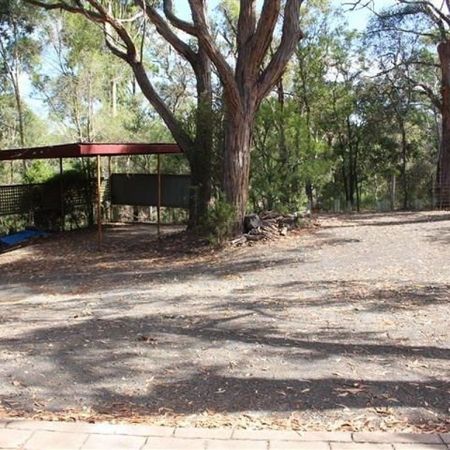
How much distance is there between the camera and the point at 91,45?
27.8m

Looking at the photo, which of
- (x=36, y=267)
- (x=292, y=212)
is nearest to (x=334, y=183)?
(x=292, y=212)

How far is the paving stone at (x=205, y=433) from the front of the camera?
3.11 meters

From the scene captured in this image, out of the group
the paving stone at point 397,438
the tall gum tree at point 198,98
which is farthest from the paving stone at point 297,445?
the tall gum tree at point 198,98

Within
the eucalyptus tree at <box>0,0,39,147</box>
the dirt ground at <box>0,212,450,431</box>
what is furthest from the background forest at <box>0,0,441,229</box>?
the dirt ground at <box>0,212,450,431</box>

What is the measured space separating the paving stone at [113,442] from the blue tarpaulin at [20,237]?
11888 mm

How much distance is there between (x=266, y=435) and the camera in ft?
10.2

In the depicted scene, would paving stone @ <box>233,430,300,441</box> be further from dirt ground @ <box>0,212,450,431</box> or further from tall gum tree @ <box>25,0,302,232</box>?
tall gum tree @ <box>25,0,302,232</box>

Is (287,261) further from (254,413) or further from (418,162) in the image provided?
(418,162)

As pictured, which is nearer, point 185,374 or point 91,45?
point 185,374

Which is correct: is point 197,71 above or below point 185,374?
above

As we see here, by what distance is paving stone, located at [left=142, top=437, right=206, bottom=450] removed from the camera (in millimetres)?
2971

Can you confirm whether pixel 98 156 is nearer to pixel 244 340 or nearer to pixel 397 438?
pixel 244 340

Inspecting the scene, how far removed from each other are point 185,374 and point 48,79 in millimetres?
29321

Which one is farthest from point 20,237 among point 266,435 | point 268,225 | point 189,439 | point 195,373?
point 266,435
